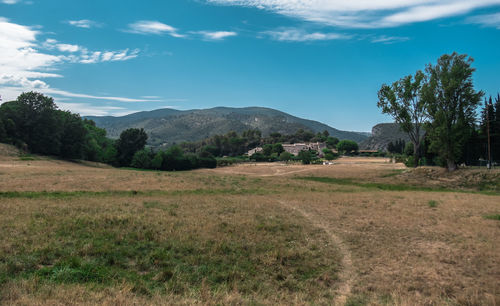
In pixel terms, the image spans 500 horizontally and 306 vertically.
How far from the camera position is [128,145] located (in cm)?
8888

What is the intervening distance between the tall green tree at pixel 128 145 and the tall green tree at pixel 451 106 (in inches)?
2947

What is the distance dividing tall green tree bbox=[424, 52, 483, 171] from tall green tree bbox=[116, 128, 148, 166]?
74846mm

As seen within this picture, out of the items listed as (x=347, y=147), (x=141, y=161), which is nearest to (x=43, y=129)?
(x=141, y=161)

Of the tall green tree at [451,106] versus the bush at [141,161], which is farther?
the bush at [141,161]

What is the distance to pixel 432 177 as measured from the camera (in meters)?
50.0

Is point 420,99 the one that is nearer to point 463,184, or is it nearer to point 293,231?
point 463,184

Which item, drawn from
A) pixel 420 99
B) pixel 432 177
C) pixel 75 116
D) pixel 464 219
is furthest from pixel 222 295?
pixel 75 116

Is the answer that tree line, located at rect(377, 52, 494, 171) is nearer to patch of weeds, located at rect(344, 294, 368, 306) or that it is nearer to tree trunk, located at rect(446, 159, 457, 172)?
tree trunk, located at rect(446, 159, 457, 172)

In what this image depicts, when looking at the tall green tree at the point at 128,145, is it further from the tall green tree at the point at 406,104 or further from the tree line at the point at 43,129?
the tall green tree at the point at 406,104

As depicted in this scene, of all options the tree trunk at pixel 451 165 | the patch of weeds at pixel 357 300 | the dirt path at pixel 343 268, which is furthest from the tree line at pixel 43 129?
the patch of weeds at pixel 357 300

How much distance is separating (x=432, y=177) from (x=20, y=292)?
56.0m

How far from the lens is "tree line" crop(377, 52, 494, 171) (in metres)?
47.8

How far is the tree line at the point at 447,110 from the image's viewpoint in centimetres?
4781

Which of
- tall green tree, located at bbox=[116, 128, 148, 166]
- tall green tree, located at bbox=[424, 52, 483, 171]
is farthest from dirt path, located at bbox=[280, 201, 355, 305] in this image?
tall green tree, located at bbox=[116, 128, 148, 166]
